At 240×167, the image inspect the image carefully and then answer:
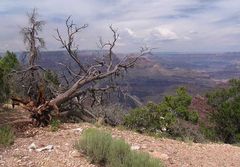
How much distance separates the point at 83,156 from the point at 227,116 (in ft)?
45.5

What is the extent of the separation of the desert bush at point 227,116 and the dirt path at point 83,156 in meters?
9.63

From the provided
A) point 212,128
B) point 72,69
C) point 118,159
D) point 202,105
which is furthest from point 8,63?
point 202,105

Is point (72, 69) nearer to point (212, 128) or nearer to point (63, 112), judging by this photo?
point (63, 112)

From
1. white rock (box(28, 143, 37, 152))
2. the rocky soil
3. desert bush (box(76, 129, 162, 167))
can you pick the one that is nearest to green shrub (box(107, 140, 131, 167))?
desert bush (box(76, 129, 162, 167))

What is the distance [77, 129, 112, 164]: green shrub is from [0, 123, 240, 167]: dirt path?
6.0 inches

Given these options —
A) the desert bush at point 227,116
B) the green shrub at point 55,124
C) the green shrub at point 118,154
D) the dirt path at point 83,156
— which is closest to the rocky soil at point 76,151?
the dirt path at point 83,156

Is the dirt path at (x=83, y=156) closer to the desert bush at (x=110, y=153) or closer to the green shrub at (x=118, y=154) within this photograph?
the desert bush at (x=110, y=153)

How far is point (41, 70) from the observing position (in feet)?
44.6

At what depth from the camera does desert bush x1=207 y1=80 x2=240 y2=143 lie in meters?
20.2

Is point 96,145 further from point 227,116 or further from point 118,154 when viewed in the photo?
point 227,116

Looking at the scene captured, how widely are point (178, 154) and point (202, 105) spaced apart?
18441mm

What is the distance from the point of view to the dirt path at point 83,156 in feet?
25.2

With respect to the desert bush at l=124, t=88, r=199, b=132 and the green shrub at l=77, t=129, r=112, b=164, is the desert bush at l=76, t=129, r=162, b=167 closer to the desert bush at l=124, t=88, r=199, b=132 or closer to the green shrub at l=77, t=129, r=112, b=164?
the green shrub at l=77, t=129, r=112, b=164

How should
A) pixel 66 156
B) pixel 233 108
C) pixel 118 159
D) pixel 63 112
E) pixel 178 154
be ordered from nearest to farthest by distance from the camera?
pixel 118 159 < pixel 66 156 < pixel 178 154 < pixel 63 112 < pixel 233 108
